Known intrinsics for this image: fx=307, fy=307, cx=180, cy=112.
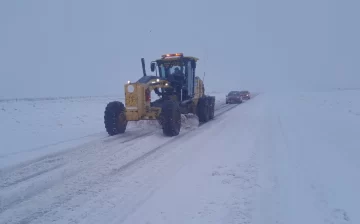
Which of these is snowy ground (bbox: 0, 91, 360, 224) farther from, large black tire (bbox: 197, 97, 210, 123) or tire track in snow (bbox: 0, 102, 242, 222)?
large black tire (bbox: 197, 97, 210, 123)

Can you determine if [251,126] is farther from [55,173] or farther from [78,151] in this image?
[55,173]

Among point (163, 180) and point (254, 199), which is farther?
point (163, 180)

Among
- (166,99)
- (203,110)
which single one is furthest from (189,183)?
(203,110)

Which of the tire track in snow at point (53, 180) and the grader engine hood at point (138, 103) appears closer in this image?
the tire track in snow at point (53, 180)

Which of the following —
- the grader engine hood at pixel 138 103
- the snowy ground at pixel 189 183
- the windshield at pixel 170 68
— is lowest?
the snowy ground at pixel 189 183

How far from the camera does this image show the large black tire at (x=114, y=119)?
11.2 m

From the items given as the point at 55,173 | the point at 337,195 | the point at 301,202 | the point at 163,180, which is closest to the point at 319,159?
the point at 337,195

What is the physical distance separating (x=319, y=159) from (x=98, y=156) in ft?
18.2

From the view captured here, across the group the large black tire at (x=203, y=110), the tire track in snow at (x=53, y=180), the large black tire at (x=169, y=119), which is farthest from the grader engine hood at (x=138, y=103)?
the large black tire at (x=203, y=110)

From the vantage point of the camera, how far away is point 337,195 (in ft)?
17.1

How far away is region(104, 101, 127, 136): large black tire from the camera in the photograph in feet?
36.8

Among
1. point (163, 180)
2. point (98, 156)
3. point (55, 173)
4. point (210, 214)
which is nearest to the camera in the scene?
point (210, 214)

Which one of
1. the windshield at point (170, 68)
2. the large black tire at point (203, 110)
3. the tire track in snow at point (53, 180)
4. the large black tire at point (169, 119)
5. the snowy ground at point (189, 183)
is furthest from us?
the large black tire at point (203, 110)

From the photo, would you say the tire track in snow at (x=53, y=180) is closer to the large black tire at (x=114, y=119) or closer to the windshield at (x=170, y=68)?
the large black tire at (x=114, y=119)
